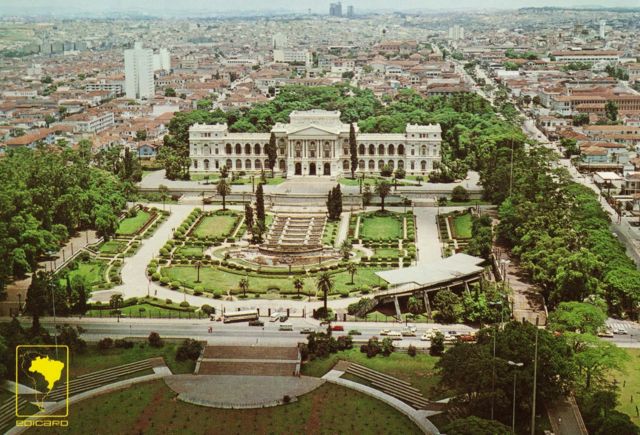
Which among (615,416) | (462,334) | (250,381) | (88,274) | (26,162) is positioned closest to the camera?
(615,416)

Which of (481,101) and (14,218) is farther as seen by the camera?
(481,101)

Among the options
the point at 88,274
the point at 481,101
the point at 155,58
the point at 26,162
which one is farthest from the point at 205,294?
the point at 155,58

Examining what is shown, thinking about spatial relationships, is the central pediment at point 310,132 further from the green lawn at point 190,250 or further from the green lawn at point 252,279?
the green lawn at point 252,279

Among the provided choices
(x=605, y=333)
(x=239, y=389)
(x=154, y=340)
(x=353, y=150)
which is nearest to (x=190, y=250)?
(x=154, y=340)

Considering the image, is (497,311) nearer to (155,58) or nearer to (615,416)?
(615,416)

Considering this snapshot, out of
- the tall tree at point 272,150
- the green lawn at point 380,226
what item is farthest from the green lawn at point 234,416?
the tall tree at point 272,150

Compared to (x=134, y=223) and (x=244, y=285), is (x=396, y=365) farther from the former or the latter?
(x=134, y=223)

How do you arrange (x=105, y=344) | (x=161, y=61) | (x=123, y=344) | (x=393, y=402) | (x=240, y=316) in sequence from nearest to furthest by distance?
(x=393, y=402), (x=105, y=344), (x=123, y=344), (x=240, y=316), (x=161, y=61)
